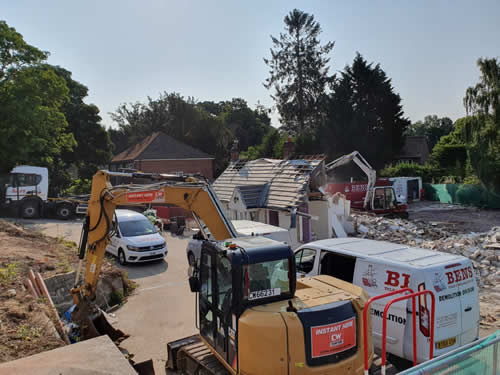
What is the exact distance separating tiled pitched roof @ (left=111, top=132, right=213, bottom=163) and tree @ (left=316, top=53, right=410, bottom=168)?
49.8 ft

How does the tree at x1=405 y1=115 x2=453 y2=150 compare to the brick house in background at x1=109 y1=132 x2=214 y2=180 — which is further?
the tree at x1=405 y1=115 x2=453 y2=150

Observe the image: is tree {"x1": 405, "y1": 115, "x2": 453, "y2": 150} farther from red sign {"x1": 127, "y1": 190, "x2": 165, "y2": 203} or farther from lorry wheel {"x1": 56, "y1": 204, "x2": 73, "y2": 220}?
red sign {"x1": 127, "y1": 190, "x2": 165, "y2": 203}

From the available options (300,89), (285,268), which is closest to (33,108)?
(285,268)

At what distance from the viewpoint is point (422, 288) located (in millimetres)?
6215

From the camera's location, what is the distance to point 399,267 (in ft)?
21.7

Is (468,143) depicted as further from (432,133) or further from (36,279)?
(432,133)

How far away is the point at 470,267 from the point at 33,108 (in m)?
27.6

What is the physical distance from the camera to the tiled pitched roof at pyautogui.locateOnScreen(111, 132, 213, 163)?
133ft

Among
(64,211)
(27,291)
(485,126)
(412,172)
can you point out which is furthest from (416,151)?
(27,291)

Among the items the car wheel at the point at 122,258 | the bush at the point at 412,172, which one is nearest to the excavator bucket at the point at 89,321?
the car wheel at the point at 122,258

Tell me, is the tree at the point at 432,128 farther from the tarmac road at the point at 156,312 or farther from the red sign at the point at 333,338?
the red sign at the point at 333,338

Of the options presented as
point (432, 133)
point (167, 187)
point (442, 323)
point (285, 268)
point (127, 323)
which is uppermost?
point (432, 133)

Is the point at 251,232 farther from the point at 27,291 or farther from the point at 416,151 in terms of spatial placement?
the point at 416,151

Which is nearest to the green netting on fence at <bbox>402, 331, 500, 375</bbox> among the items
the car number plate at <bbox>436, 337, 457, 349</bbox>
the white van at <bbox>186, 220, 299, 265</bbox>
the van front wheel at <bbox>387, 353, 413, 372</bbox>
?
the car number plate at <bbox>436, 337, 457, 349</bbox>
